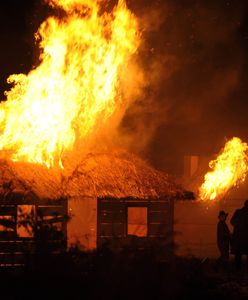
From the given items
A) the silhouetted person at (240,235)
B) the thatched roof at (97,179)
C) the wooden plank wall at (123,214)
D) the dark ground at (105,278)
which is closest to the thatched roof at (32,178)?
the thatched roof at (97,179)

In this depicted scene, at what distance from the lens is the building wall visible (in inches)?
626

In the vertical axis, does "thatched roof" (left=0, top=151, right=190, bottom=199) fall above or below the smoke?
below

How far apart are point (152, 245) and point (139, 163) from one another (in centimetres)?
820

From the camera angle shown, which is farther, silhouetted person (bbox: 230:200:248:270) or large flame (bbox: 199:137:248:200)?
large flame (bbox: 199:137:248:200)

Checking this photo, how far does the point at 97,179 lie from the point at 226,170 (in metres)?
4.42

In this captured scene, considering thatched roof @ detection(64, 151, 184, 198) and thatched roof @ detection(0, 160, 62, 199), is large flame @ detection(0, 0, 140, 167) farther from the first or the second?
thatched roof @ detection(64, 151, 184, 198)

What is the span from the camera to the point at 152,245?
28.6 feet

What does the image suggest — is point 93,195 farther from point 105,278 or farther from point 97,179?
point 105,278

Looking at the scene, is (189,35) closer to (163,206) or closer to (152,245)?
(163,206)

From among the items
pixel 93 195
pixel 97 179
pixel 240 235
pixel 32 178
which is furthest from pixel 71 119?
pixel 240 235

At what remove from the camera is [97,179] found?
15430mm

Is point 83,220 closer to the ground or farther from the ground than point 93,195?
closer to the ground

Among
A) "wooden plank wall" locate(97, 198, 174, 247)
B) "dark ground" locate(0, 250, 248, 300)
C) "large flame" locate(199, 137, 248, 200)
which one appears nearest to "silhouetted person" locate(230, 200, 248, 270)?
"wooden plank wall" locate(97, 198, 174, 247)

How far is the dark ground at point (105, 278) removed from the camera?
26.8ft
